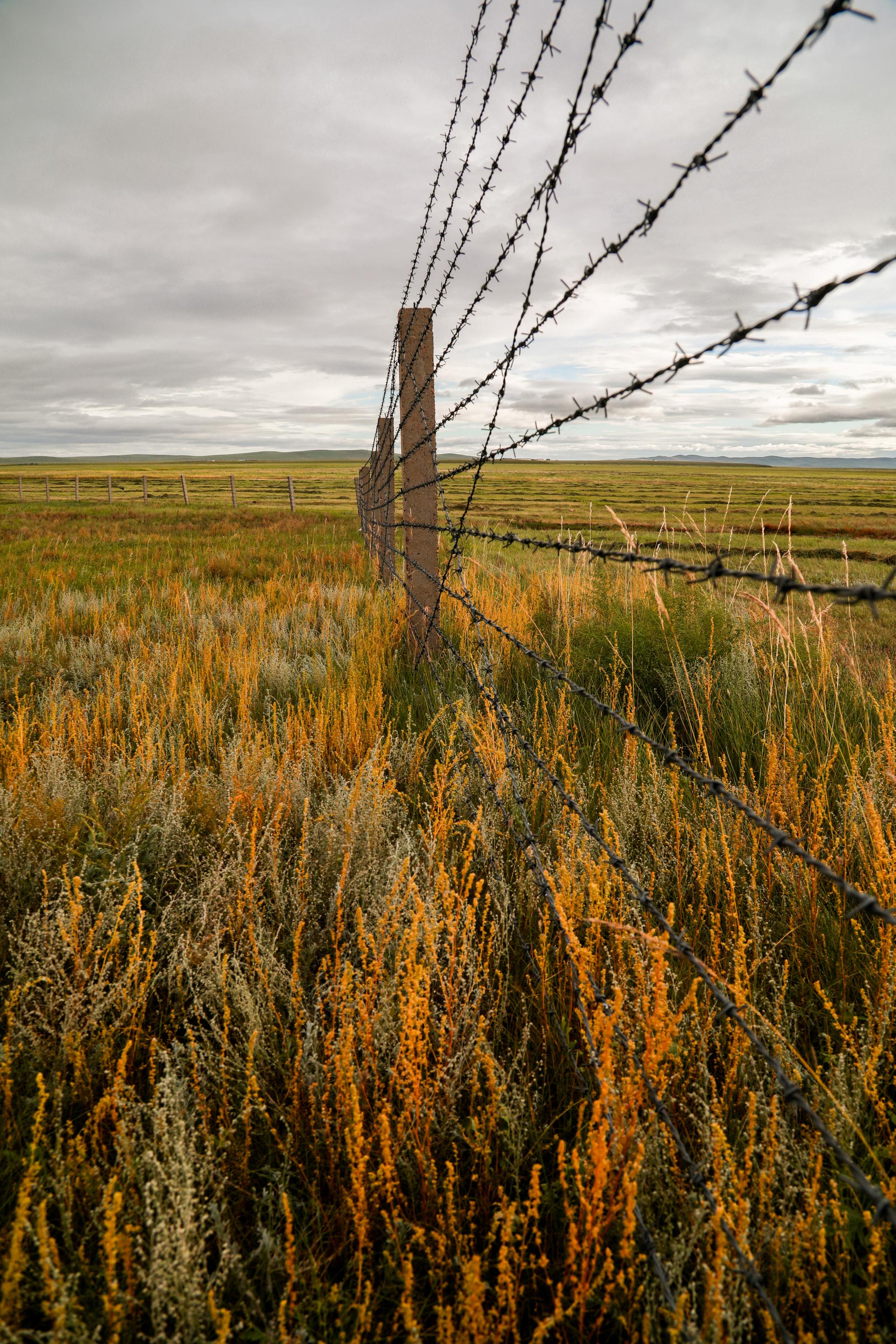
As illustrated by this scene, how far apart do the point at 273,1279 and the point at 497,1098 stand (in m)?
0.51

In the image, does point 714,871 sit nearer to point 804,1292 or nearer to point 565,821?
point 565,821

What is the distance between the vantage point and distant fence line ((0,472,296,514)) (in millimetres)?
42031

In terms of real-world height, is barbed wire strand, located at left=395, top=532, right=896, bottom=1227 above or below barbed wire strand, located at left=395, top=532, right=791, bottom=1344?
above

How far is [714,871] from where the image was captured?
214 cm

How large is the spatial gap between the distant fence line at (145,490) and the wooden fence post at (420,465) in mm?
30617

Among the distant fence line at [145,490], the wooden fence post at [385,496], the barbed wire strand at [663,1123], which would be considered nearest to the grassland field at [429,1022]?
the barbed wire strand at [663,1123]

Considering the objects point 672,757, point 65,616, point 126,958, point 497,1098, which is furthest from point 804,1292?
point 65,616

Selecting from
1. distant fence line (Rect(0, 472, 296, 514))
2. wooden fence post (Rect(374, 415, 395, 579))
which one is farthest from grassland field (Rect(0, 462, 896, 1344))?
distant fence line (Rect(0, 472, 296, 514))

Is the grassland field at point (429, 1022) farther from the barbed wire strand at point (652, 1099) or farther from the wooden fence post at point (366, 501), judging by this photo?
the wooden fence post at point (366, 501)

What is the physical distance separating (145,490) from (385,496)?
37770mm

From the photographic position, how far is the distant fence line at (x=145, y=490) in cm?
4203

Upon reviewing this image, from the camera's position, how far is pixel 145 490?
1594 inches

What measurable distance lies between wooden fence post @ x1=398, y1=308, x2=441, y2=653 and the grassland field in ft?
2.22

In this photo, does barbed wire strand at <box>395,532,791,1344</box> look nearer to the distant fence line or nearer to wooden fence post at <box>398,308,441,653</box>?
wooden fence post at <box>398,308,441,653</box>
